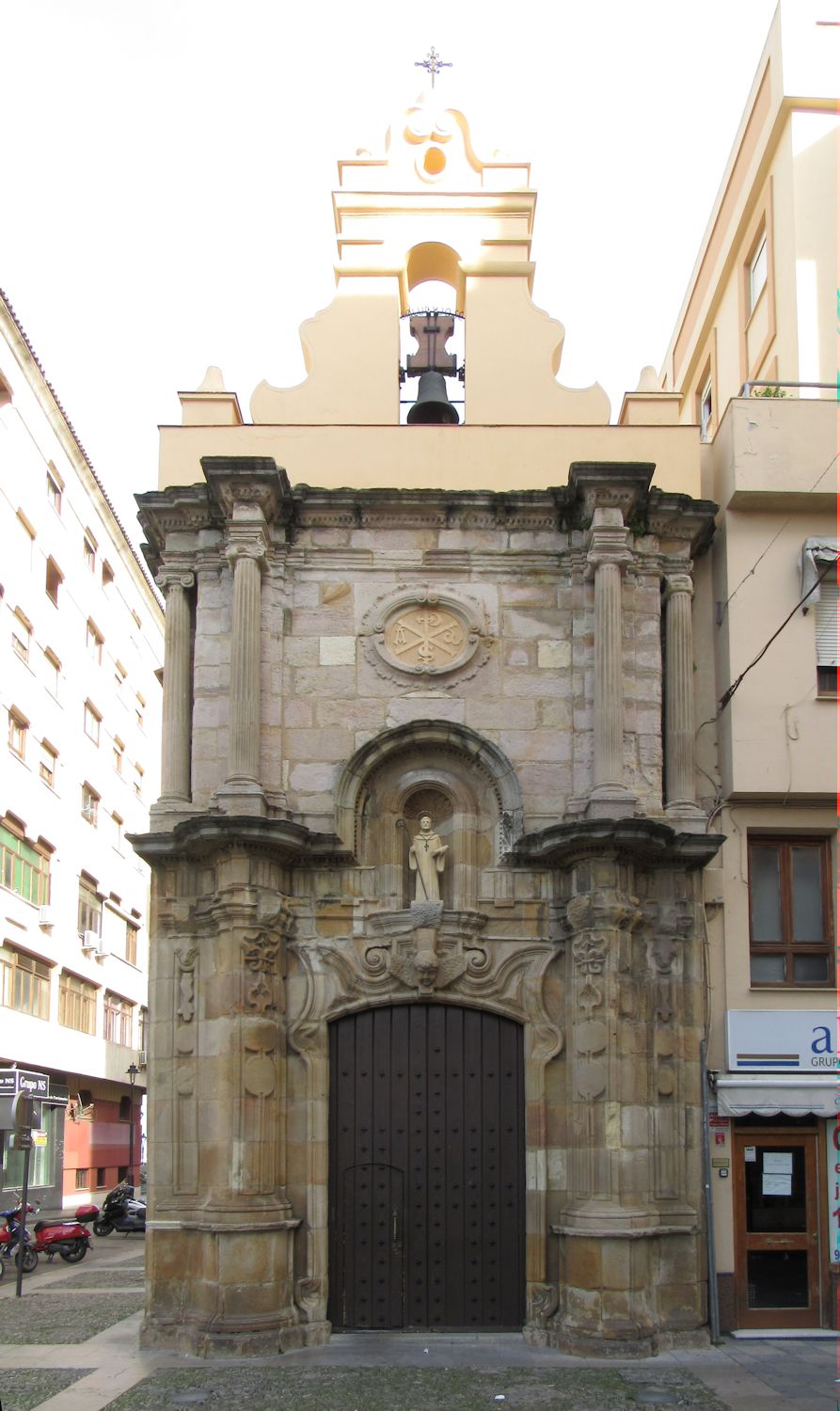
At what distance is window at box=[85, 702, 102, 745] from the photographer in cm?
3931

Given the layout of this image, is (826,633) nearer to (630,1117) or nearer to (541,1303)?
(630,1117)

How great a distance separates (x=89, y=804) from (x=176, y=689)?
24160mm

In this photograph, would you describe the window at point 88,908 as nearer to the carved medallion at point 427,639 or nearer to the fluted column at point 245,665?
the carved medallion at point 427,639

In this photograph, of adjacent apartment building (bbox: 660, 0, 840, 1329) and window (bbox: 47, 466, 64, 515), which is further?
window (bbox: 47, 466, 64, 515)

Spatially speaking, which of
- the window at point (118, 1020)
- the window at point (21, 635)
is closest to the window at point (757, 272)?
the window at point (21, 635)

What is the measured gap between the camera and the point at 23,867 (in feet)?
105

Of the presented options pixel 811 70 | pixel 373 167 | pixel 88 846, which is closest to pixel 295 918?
pixel 373 167

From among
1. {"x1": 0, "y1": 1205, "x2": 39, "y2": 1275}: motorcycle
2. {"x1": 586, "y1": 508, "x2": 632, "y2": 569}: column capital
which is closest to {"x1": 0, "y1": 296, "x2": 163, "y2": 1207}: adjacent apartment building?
{"x1": 0, "y1": 1205, "x2": 39, "y2": 1275}: motorcycle

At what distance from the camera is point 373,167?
18156mm

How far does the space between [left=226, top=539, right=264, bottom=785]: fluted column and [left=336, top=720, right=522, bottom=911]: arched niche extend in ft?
3.46

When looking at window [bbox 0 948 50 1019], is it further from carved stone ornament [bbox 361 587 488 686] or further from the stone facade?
carved stone ornament [bbox 361 587 488 686]

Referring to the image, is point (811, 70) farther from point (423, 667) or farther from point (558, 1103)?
point (558, 1103)

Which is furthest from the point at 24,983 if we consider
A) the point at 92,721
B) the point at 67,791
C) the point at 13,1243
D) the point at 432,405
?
the point at 432,405

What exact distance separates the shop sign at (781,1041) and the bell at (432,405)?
722cm
